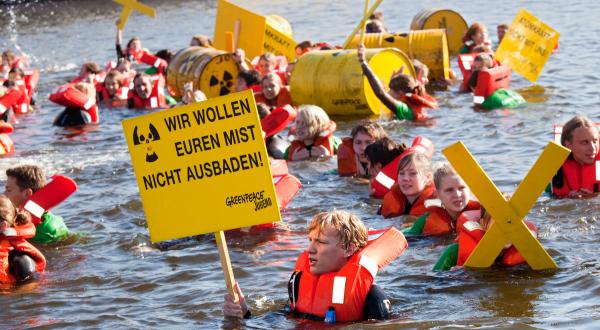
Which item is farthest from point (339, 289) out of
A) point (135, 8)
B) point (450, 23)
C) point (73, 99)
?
point (450, 23)

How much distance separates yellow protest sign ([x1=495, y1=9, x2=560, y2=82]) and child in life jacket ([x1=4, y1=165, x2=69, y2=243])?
9634 mm

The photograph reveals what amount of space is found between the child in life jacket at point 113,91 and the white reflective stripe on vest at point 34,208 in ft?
32.3

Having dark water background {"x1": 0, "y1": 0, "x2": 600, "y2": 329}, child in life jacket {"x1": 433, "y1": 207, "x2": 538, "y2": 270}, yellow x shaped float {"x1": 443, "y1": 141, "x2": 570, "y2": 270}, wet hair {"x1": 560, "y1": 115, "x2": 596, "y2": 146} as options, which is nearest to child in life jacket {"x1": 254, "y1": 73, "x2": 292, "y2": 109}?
dark water background {"x1": 0, "y1": 0, "x2": 600, "y2": 329}

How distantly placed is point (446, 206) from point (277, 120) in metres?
4.67

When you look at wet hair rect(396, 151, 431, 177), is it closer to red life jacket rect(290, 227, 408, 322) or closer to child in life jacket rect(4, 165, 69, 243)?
red life jacket rect(290, 227, 408, 322)

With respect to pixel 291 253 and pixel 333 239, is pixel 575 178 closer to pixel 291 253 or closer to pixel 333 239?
pixel 291 253

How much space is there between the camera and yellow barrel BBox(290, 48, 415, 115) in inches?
659

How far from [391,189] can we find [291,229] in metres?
1.01

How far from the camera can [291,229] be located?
10.6 m

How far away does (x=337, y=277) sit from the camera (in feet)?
23.8

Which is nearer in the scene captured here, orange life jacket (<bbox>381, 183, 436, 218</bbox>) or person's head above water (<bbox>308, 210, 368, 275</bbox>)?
person's head above water (<bbox>308, 210, 368, 275</bbox>)

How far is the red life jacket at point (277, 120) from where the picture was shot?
13406mm

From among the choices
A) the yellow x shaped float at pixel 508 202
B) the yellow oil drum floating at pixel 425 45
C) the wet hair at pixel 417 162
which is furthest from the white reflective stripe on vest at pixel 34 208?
the yellow oil drum floating at pixel 425 45

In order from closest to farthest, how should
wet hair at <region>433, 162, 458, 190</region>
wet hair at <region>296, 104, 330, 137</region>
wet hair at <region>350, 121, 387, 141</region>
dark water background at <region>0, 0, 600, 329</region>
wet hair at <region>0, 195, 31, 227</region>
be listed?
dark water background at <region>0, 0, 600, 329</region> → wet hair at <region>433, 162, 458, 190</region> → wet hair at <region>0, 195, 31, 227</region> → wet hair at <region>350, 121, 387, 141</region> → wet hair at <region>296, 104, 330, 137</region>
